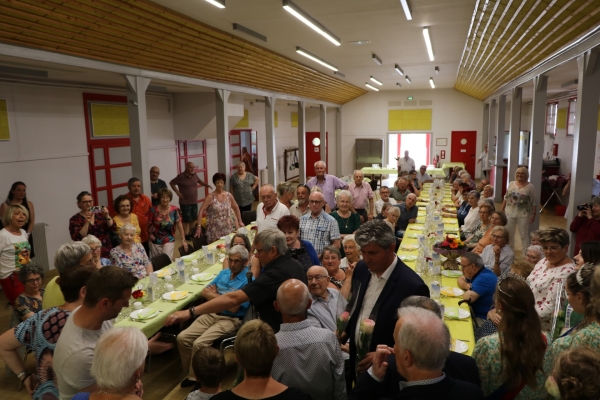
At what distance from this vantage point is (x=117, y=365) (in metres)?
2.03

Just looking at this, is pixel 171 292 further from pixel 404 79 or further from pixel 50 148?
pixel 404 79

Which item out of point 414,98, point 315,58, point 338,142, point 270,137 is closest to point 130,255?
point 315,58

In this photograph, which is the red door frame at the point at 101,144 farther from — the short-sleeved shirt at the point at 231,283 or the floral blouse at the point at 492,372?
the floral blouse at the point at 492,372

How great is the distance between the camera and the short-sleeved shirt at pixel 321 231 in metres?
5.55

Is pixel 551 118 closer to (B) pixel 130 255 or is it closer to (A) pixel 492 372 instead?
(B) pixel 130 255

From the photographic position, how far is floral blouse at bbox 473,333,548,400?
2324mm

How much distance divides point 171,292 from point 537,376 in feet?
11.8

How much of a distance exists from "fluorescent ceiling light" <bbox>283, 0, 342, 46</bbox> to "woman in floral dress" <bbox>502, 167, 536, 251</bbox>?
13.0ft

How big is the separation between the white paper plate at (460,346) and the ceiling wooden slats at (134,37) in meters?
4.68

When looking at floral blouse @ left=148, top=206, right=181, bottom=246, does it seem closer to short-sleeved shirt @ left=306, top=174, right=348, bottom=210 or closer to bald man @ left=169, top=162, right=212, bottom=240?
short-sleeved shirt @ left=306, top=174, right=348, bottom=210

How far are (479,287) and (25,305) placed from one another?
4.23m

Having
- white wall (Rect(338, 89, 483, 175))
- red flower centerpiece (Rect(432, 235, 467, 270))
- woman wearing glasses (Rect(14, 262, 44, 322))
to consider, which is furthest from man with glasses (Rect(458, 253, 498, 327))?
white wall (Rect(338, 89, 483, 175))

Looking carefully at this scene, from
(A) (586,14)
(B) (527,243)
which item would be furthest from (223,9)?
(B) (527,243)

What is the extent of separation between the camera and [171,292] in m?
4.81
